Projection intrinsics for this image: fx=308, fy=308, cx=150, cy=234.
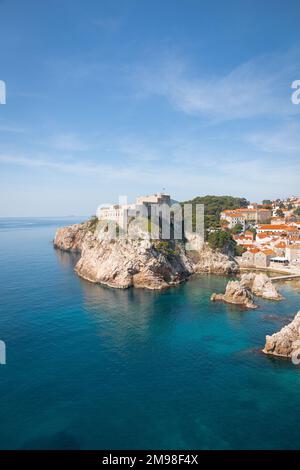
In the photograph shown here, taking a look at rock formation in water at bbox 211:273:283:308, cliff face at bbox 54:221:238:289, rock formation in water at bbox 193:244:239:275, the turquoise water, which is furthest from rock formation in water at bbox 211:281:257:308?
rock formation in water at bbox 193:244:239:275

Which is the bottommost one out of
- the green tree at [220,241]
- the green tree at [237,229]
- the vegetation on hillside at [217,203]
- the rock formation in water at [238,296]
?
the rock formation in water at [238,296]

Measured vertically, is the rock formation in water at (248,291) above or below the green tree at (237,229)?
below

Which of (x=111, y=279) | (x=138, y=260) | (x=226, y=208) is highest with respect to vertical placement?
(x=226, y=208)

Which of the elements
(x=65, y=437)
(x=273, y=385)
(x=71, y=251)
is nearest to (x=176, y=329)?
(x=273, y=385)

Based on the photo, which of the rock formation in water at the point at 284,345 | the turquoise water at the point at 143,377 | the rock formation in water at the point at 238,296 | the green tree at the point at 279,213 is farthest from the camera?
the green tree at the point at 279,213

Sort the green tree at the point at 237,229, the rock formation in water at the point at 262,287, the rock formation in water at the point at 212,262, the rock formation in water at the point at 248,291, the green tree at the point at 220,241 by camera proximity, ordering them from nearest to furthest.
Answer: the rock formation in water at the point at 248,291 < the rock formation in water at the point at 262,287 < the rock formation in water at the point at 212,262 < the green tree at the point at 220,241 < the green tree at the point at 237,229

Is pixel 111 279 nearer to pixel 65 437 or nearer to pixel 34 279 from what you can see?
pixel 34 279

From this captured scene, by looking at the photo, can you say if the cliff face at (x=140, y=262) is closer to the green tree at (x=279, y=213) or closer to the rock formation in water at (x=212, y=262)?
the rock formation in water at (x=212, y=262)

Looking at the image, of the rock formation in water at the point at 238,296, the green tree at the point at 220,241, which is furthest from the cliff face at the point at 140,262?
the rock formation in water at the point at 238,296
